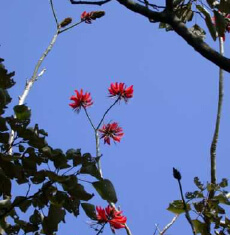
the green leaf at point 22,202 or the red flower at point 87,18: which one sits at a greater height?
the red flower at point 87,18

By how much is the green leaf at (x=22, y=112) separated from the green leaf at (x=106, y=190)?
0.80ft

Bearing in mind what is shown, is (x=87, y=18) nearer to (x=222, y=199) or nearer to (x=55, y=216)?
(x=222, y=199)

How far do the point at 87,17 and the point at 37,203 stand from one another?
85.8 inches

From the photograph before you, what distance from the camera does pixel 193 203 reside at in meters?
1.56

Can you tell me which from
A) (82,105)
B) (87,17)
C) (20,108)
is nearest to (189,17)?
(20,108)

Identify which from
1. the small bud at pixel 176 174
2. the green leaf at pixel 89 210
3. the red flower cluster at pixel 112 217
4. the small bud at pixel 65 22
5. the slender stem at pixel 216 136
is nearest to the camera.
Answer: the small bud at pixel 176 174

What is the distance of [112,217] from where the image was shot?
2246mm

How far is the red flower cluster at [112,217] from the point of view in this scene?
7.27ft

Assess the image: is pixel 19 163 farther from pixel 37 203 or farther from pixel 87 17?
pixel 87 17

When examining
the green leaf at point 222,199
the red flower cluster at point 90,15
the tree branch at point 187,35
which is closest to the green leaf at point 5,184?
the tree branch at point 187,35

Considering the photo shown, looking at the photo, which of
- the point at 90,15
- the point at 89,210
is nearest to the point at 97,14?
the point at 90,15

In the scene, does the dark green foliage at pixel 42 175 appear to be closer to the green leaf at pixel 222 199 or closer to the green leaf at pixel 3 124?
the green leaf at pixel 3 124

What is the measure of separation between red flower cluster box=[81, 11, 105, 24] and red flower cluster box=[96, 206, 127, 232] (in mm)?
1323

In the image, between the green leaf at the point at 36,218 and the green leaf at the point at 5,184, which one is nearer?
the green leaf at the point at 5,184
